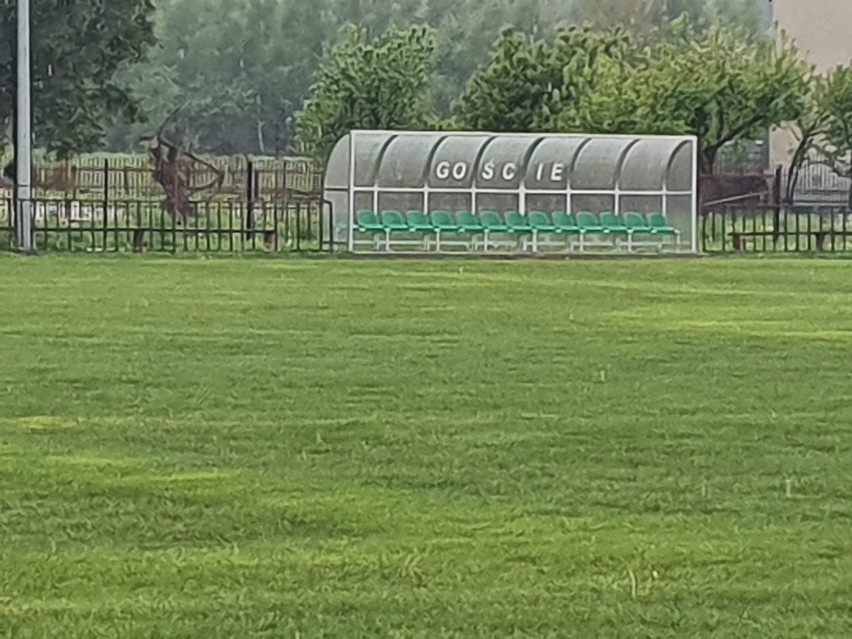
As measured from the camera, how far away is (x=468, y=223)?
109 feet

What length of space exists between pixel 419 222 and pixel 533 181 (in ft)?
8.74

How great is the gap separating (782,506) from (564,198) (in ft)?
85.8

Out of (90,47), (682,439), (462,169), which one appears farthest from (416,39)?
(682,439)

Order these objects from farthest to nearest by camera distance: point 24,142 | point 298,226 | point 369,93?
point 369,93
point 298,226
point 24,142

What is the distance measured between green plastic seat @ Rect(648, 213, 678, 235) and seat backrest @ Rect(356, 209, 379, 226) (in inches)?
189

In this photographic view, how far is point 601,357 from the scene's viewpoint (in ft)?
49.6

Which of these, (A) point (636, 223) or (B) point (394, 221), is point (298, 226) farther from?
(A) point (636, 223)

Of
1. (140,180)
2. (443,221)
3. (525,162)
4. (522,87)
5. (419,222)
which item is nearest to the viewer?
(419,222)

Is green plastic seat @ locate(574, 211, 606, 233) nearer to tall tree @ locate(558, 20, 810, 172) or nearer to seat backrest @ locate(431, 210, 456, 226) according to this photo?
seat backrest @ locate(431, 210, 456, 226)

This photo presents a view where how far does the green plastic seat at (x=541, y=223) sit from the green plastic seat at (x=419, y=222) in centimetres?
180

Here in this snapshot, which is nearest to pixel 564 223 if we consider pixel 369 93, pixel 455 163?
pixel 455 163

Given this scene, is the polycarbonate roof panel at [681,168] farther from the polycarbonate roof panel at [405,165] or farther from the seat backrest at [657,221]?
the polycarbonate roof panel at [405,165]

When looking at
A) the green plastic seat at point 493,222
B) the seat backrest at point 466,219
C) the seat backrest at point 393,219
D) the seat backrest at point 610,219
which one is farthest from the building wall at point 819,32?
the seat backrest at point 393,219

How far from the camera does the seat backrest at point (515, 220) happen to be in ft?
109
